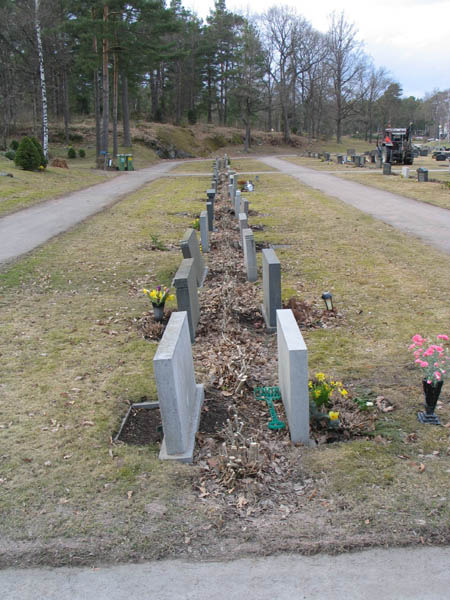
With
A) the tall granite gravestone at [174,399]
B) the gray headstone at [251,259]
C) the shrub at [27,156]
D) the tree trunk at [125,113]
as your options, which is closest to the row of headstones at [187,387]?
the tall granite gravestone at [174,399]

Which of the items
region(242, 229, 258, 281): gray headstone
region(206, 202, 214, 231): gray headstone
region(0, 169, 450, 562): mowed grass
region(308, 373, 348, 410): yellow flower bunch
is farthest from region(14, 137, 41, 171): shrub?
region(308, 373, 348, 410): yellow flower bunch

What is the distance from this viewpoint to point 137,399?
5113 mm

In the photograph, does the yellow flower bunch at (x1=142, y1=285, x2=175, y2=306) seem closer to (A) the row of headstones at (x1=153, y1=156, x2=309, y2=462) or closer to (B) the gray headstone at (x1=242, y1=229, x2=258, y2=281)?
(A) the row of headstones at (x1=153, y1=156, x2=309, y2=462)

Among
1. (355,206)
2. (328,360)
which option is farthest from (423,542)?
(355,206)

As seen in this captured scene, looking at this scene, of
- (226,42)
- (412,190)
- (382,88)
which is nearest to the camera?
(412,190)

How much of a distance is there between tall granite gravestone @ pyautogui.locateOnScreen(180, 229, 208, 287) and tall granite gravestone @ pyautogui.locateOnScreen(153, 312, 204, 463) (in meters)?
3.66

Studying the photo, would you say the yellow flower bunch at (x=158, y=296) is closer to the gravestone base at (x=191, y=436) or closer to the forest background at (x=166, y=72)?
the gravestone base at (x=191, y=436)

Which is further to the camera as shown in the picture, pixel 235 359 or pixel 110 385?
pixel 235 359

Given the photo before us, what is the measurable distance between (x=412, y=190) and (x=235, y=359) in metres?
18.0

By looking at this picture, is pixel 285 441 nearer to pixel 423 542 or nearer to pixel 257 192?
pixel 423 542

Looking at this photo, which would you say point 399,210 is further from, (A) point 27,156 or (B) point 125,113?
(B) point 125,113

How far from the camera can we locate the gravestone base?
13.3ft

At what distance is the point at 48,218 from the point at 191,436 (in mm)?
12999

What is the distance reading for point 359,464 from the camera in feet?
12.8
